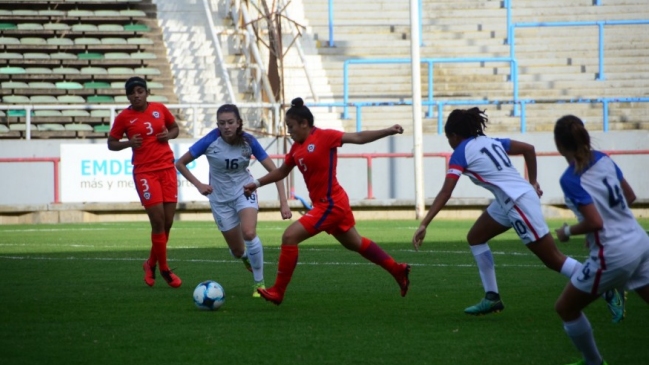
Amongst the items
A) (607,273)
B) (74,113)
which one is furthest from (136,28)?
(607,273)

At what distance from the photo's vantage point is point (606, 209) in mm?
6422

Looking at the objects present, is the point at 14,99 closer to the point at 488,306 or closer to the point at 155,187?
the point at 155,187

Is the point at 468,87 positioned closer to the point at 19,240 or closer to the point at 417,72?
the point at 417,72

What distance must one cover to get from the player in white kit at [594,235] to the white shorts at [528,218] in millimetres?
1804

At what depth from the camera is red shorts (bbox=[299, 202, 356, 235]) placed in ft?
30.8

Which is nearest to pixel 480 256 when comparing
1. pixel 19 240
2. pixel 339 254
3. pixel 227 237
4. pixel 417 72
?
pixel 227 237

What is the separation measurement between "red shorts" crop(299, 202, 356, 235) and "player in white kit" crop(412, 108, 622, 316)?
40.8 inches

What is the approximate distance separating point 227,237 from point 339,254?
410cm

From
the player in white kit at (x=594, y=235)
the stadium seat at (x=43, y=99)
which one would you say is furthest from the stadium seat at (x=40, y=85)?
the player in white kit at (x=594, y=235)

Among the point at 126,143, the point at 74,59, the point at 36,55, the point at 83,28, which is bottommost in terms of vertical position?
the point at 126,143

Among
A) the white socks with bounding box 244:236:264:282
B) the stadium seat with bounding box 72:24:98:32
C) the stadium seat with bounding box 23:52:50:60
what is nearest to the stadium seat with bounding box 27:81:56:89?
the stadium seat with bounding box 23:52:50:60

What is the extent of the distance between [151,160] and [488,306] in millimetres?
4200

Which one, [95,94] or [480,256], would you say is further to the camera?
[95,94]

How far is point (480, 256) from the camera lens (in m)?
8.96
